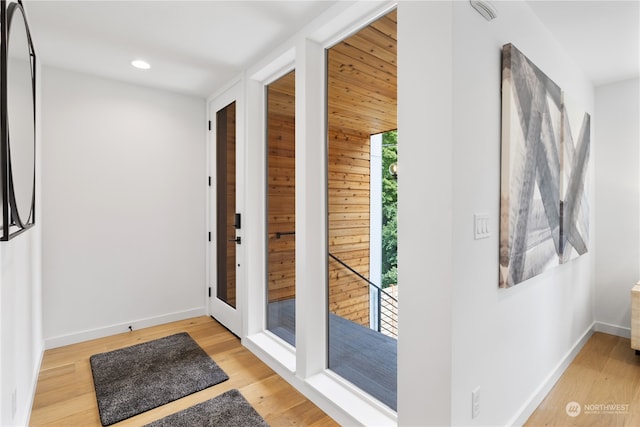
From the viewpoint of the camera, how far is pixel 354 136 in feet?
15.1

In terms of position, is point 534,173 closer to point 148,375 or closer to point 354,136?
point 148,375

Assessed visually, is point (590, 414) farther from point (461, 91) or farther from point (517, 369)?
point (461, 91)

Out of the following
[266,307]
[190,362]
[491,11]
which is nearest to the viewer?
[491,11]

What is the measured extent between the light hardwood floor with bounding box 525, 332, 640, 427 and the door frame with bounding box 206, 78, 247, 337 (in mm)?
2313

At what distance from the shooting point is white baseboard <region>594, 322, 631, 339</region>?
2986 mm

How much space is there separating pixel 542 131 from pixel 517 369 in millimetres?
1367

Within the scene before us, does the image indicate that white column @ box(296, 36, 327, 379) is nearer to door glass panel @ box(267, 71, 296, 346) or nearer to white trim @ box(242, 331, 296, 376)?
white trim @ box(242, 331, 296, 376)

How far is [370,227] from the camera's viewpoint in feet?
16.2

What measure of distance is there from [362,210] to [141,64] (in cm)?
323

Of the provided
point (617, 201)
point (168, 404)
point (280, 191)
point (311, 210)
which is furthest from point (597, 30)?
point (168, 404)

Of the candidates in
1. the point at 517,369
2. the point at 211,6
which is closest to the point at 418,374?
the point at 517,369

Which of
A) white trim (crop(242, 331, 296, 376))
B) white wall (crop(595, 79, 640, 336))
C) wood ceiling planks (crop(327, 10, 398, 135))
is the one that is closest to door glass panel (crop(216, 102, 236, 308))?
white trim (crop(242, 331, 296, 376))

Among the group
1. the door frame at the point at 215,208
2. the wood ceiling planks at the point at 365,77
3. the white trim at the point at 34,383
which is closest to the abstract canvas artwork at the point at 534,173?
the wood ceiling planks at the point at 365,77

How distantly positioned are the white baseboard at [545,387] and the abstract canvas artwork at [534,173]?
755 mm
